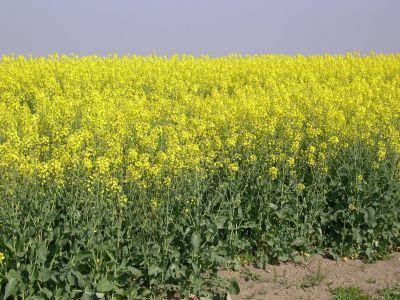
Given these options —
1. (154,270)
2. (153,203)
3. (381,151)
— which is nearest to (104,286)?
(154,270)

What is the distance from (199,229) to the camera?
5.57 m

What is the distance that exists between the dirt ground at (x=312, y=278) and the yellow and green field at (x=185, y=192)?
0.15m

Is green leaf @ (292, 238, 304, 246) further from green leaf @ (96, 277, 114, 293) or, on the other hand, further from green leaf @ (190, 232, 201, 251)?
green leaf @ (96, 277, 114, 293)

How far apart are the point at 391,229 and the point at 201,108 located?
11.3 ft

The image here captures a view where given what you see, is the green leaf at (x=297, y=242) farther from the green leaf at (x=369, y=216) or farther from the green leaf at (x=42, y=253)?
the green leaf at (x=42, y=253)

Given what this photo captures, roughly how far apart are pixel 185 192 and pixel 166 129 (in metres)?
1.64

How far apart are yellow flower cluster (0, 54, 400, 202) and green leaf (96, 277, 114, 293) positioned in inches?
→ 28.1

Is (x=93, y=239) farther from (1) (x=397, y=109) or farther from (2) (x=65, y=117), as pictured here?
(1) (x=397, y=109)

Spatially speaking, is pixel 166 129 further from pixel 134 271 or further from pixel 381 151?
pixel 381 151

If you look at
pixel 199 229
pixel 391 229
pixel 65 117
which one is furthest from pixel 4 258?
pixel 391 229

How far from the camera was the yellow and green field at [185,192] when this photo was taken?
517cm

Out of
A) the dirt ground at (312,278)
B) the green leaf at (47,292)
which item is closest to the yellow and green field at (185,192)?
the green leaf at (47,292)

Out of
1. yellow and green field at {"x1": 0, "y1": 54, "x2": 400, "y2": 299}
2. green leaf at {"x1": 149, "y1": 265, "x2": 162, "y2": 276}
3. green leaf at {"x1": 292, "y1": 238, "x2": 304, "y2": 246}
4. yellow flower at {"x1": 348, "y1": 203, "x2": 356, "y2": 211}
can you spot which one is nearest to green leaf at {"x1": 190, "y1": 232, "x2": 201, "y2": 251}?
yellow and green field at {"x1": 0, "y1": 54, "x2": 400, "y2": 299}

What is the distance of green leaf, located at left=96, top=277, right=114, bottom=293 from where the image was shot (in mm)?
5029
